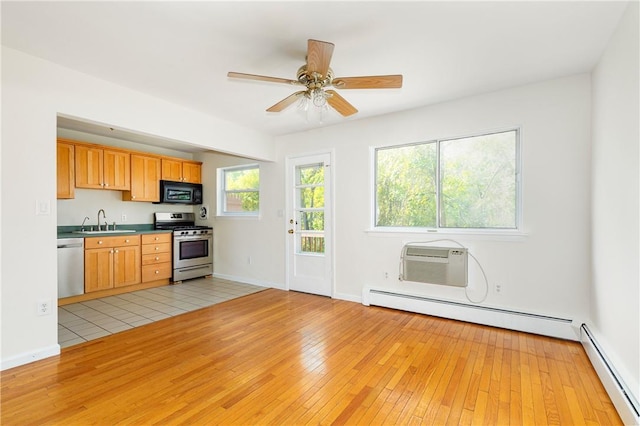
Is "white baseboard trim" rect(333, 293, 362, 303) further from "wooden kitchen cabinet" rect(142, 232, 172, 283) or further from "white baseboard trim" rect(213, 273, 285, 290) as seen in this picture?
"wooden kitchen cabinet" rect(142, 232, 172, 283)

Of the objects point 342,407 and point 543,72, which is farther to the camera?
point 543,72

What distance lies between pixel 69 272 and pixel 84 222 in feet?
3.50

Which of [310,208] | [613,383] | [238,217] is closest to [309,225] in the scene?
[310,208]

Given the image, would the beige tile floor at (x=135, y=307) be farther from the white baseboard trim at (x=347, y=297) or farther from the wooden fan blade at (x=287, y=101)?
the wooden fan blade at (x=287, y=101)

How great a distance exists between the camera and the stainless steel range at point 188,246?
17.6 feet

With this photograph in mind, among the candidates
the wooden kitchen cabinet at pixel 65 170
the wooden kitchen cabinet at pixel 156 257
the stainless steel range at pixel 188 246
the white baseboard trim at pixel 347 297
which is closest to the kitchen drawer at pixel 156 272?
the wooden kitchen cabinet at pixel 156 257

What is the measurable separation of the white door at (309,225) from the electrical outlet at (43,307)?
9.61 feet

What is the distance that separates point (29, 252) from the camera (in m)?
2.51

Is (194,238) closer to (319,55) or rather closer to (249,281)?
(249,281)

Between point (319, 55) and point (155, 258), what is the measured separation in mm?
4552

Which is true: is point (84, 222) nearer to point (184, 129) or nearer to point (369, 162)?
point (184, 129)

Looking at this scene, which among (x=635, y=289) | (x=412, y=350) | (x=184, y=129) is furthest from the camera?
(x=184, y=129)

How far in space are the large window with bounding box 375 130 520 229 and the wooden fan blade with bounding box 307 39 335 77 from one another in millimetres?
2039

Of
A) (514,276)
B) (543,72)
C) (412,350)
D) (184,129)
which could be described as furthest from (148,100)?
(514,276)
